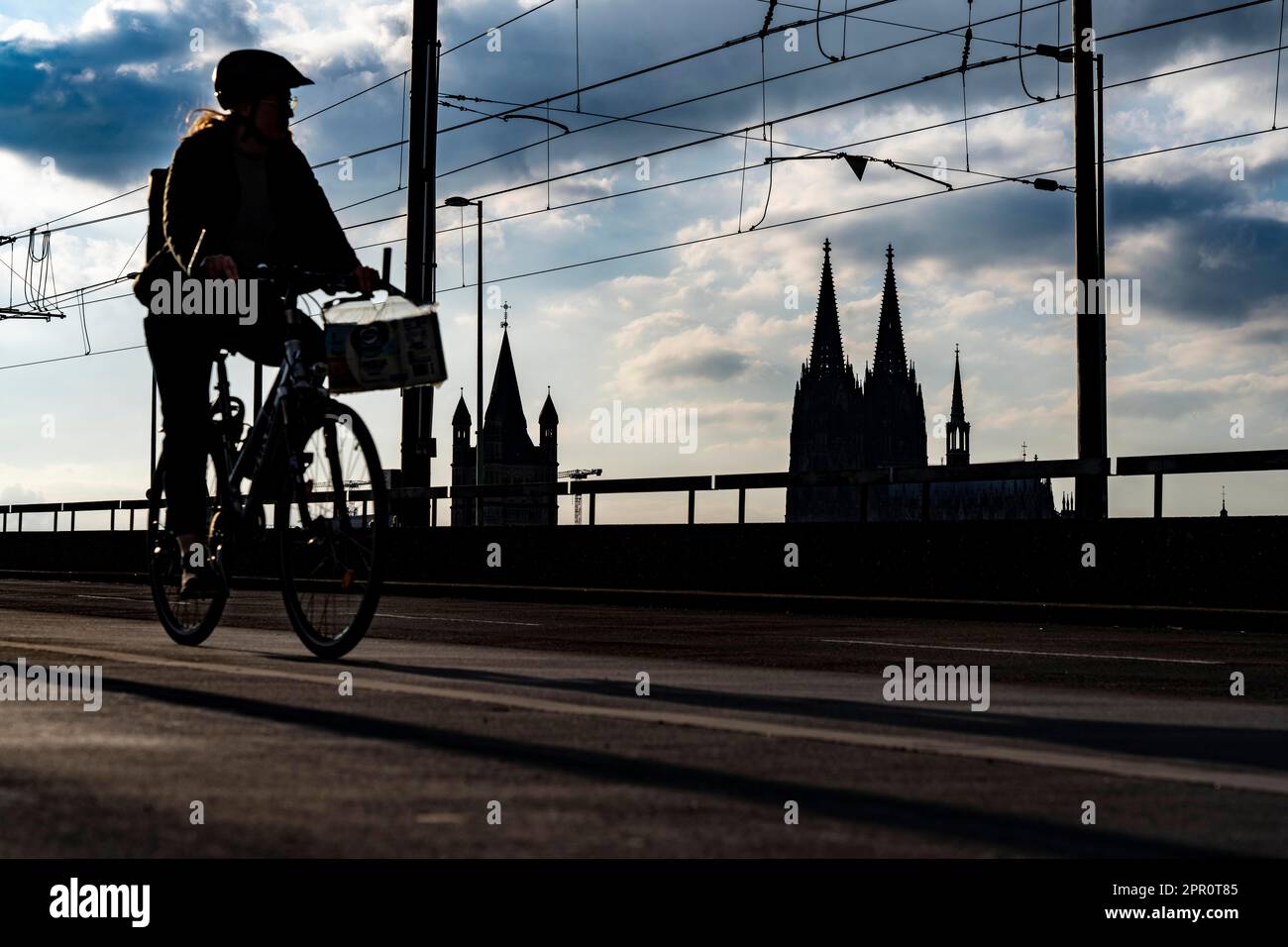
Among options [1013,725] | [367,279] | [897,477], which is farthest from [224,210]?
[897,477]

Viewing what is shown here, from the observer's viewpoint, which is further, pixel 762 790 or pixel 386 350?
pixel 386 350

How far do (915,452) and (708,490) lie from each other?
137538 mm

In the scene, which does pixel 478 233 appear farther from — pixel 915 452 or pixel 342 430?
pixel 915 452

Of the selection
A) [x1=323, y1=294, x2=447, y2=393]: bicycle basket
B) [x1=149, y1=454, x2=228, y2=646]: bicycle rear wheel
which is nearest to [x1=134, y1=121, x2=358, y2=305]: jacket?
[x1=323, y1=294, x2=447, y2=393]: bicycle basket

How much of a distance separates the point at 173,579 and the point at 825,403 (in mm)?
144759

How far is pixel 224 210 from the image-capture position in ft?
23.1

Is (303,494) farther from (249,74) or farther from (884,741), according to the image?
(884,741)

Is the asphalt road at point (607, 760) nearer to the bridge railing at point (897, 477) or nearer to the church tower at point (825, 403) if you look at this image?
the bridge railing at point (897, 477)

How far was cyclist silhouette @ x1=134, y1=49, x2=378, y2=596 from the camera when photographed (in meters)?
6.97

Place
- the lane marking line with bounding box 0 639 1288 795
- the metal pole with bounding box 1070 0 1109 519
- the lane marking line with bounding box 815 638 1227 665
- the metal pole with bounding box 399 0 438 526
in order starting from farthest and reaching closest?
the metal pole with bounding box 399 0 438 526, the metal pole with bounding box 1070 0 1109 519, the lane marking line with bounding box 815 638 1227 665, the lane marking line with bounding box 0 639 1288 795

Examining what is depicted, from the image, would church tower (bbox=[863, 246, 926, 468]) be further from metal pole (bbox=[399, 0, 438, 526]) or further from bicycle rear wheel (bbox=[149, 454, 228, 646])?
bicycle rear wheel (bbox=[149, 454, 228, 646])

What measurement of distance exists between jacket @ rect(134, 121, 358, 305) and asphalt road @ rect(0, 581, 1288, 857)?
1619 mm

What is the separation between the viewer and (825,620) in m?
14.9
